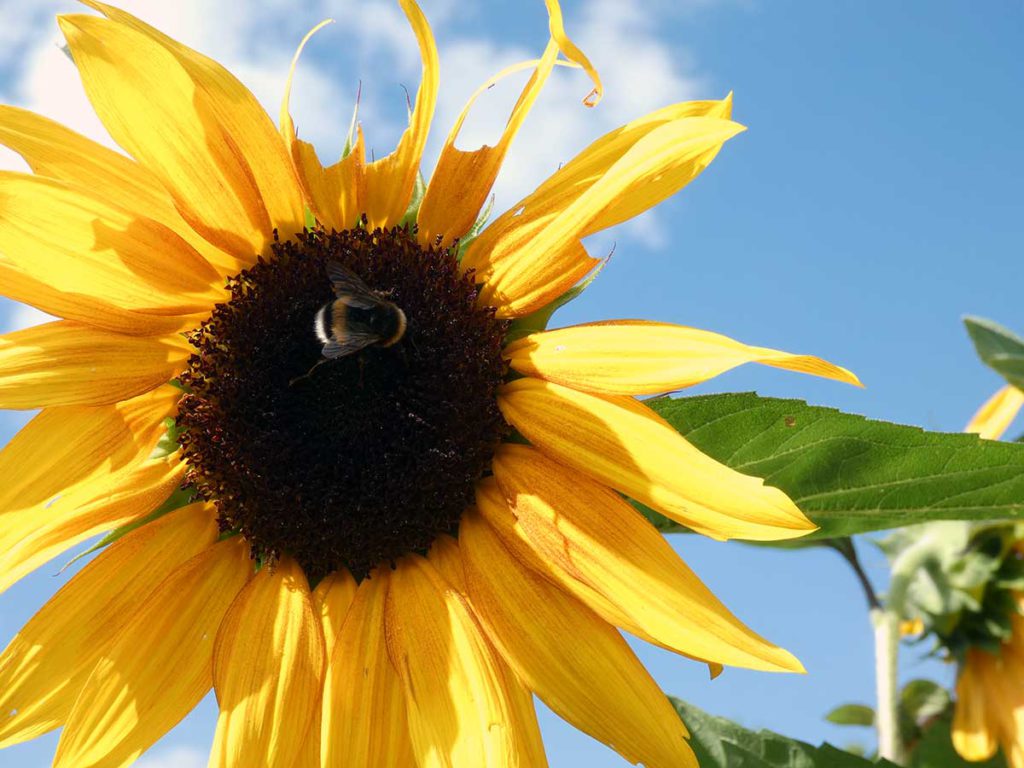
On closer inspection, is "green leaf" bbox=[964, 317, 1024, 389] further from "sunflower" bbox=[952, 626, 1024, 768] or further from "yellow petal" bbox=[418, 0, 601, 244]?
"yellow petal" bbox=[418, 0, 601, 244]

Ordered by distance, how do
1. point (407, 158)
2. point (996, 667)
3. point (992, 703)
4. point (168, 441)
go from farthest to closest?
point (996, 667)
point (992, 703)
point (168, 441)
point (407, 158)

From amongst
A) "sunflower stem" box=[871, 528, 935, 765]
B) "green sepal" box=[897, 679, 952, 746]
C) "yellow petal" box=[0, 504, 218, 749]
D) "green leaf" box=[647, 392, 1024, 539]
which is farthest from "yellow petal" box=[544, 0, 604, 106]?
"green sepal" box=[897, 679, 952, 746]

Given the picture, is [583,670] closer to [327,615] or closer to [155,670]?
[327,615]

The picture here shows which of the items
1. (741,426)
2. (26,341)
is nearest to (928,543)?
(741,426)

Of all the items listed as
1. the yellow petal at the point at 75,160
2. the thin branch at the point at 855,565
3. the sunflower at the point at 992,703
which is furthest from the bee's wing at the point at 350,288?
the sunflower at the point at 992,703

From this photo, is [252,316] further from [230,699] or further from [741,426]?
[741,426]

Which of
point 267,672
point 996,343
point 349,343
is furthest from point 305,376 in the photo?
point 996,343
